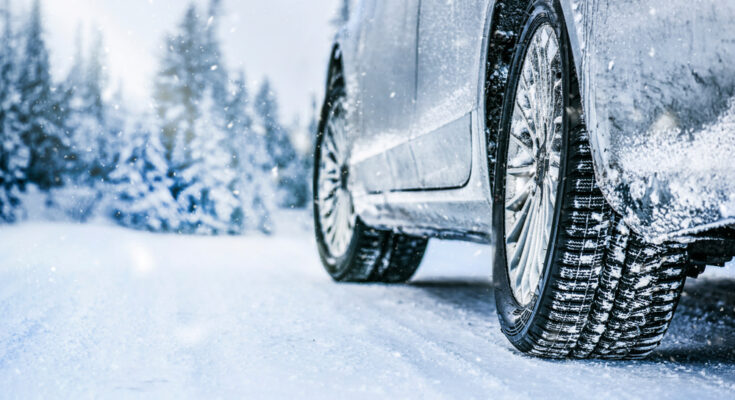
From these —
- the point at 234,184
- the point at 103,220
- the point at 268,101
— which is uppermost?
the point at 268,101

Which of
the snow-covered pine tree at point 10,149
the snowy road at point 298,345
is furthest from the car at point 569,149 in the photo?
the snow-covered pine tree at point 10,149

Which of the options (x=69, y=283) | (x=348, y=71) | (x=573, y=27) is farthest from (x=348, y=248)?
(x=573, y=27)

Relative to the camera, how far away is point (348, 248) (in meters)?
4.18

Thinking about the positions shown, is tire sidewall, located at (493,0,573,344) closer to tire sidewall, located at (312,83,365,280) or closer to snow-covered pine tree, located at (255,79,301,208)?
tire sidewall, located at (312,83,365,280)

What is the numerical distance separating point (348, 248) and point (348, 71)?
102cm

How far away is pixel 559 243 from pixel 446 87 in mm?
923

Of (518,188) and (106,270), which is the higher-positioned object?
(518,188)

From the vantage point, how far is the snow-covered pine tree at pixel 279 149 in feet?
113

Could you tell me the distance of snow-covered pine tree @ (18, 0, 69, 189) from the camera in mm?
27828

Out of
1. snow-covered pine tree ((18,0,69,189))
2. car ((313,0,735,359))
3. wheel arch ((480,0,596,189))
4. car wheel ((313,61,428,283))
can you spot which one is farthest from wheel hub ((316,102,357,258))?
snow-covered pine tree ((18,0,69,189))

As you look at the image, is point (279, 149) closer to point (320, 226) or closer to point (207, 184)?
point (207, 184)

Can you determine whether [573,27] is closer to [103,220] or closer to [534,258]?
[534,258]

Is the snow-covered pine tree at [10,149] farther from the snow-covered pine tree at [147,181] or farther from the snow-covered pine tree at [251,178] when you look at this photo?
the snow-covered pine tree at [147,181]

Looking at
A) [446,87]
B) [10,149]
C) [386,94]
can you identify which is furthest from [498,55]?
[10,149]
